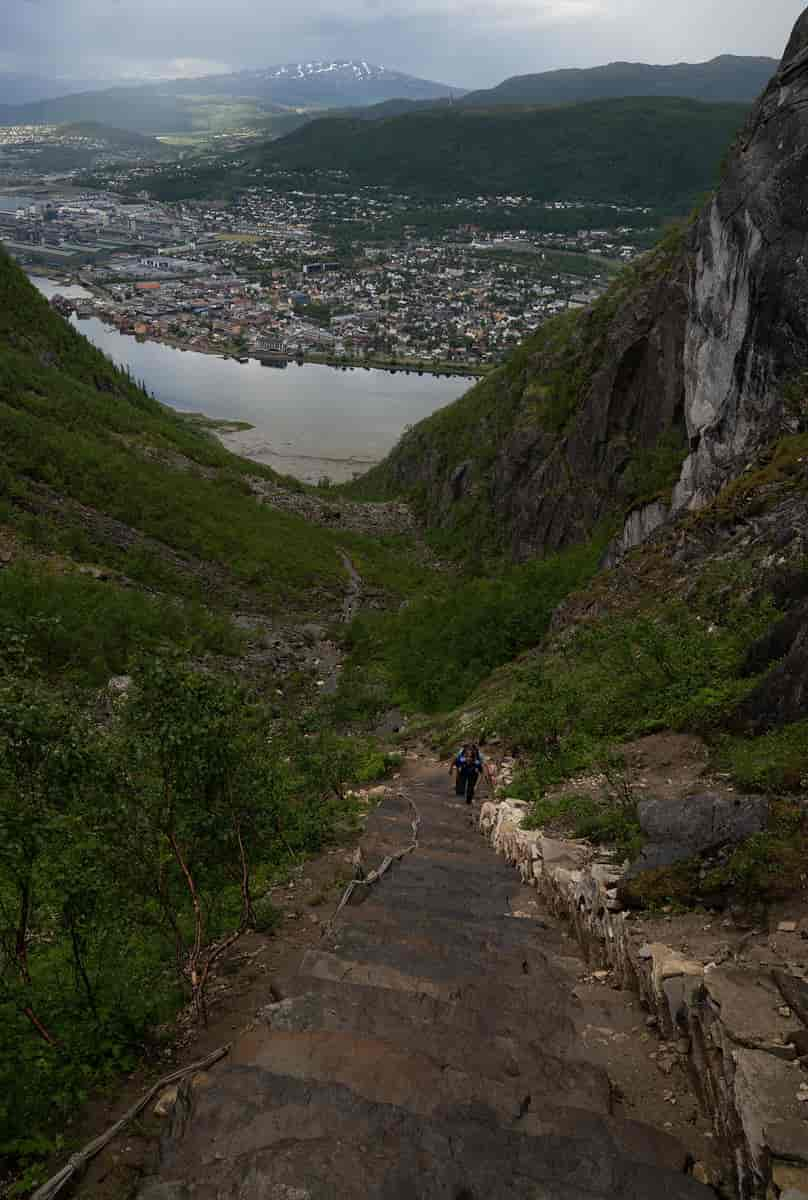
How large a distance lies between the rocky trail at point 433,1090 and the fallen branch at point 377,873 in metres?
0.51

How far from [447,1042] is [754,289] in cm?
1479

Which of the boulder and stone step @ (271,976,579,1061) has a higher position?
the boulder

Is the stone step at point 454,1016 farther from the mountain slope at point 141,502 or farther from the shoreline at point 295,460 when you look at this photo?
the shoreline at point 295,460

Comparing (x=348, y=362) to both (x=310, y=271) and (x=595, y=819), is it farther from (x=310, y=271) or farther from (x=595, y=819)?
(x=595, y=819)

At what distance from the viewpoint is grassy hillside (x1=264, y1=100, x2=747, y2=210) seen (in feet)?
539

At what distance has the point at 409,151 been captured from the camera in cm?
19925

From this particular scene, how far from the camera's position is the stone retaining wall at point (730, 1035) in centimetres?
318

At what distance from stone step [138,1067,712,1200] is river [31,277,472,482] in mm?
50106

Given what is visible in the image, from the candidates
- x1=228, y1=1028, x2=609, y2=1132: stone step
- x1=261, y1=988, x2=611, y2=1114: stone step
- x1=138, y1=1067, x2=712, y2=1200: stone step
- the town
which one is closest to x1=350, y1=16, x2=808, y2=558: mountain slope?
x1=261, y1=988, x2=611, y2=1114: stone step

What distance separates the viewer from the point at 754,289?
1525cm

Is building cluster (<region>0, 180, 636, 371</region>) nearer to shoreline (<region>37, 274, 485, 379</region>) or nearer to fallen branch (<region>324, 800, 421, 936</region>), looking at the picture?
shoreline (<region>37, 274, 485, 379</region>)

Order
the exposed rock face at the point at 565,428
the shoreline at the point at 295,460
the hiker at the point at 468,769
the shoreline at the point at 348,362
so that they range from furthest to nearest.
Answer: the shoreline at the point at 348,362 → the shoreline at the point at 295,460 → the exposed rock face at the point at 565,428 → the hiker at the point at 468,769

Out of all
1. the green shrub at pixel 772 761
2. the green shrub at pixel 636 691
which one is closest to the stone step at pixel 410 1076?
the green shrub at pixel 772 761

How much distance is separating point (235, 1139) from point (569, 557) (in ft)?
63.9
